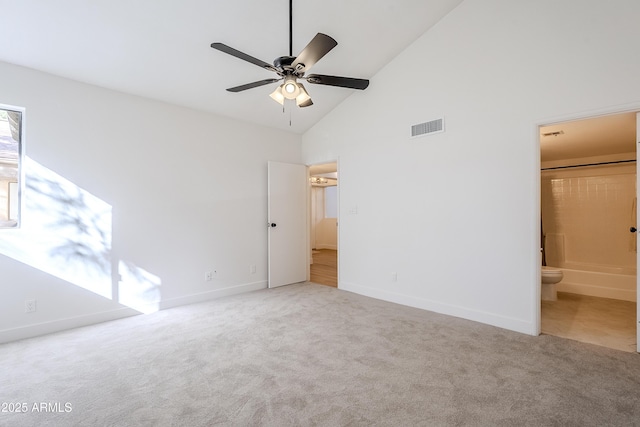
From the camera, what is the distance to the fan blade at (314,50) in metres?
1.91

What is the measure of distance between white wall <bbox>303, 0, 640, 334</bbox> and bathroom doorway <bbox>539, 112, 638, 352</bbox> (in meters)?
0.62

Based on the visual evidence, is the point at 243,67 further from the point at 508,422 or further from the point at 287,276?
the point at 508,422

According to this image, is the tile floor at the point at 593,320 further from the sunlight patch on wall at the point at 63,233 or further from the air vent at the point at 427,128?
the sunlight patch on wall at the point at 63,233

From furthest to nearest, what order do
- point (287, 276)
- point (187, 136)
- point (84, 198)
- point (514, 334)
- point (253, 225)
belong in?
point (287, 276) < point (253, 225) < point (187, 136) < point (84, 198) < point (514, 334)

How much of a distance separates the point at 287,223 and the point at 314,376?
3.01 meters

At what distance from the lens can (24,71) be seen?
2.87m

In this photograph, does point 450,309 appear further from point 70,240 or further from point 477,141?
point 70,240

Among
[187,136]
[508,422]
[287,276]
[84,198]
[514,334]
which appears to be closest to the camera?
[508,422]

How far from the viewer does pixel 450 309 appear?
11.1ft

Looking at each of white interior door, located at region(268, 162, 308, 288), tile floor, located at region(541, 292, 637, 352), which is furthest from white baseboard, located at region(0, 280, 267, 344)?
tile floor, located at region(541, 292, 637, 352)

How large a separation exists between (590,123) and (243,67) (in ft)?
12.1

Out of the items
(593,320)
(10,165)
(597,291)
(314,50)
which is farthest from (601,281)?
(10,165)

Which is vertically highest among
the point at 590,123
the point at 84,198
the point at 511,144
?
the point at 590,123

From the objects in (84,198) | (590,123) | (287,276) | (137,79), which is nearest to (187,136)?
(137,79)
